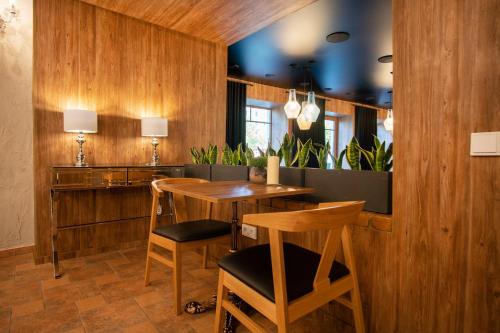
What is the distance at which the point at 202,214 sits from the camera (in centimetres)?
286

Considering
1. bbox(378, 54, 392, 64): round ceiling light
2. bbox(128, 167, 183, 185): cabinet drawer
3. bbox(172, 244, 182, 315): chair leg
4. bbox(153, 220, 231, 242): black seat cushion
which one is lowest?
bbox(172, 244, 182, 315): chair leg

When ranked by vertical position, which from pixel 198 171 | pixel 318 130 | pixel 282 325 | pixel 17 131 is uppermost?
pixel 318 130

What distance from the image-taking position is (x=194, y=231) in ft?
6.12

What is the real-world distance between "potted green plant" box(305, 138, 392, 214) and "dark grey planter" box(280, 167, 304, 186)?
0.12 m

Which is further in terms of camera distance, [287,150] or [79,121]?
[79,121]

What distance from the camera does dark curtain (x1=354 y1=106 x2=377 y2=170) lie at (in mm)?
8055

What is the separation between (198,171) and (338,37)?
2.67m

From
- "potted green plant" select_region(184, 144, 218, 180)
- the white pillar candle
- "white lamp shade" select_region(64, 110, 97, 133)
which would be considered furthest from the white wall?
the white pillar candle

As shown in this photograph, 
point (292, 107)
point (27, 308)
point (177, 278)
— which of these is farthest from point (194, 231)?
point (292, 107)

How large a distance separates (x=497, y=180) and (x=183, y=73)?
11.7 ft

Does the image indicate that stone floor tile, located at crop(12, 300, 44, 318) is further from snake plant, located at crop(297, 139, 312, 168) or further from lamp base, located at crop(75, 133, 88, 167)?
snake plant, located at crop(297, 139, 312, 168)

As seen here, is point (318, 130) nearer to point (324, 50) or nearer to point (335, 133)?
point (335, 133)

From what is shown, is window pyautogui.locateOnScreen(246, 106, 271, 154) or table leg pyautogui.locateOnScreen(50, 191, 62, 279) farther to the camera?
window pyautogui.locateOnScreen(246, 106, 271, 154)

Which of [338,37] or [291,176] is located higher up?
[338,37]
